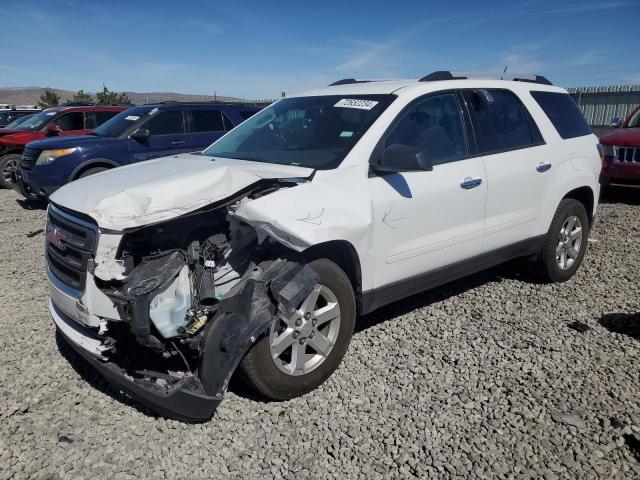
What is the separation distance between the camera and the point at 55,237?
322cm

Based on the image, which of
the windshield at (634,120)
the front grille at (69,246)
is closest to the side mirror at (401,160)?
the front grille at (69,246)

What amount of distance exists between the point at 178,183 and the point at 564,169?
3.63 m

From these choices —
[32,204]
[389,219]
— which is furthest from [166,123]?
[389,219]

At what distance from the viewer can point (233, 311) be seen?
2.88 meters

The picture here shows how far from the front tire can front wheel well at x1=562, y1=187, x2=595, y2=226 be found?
3.03 m

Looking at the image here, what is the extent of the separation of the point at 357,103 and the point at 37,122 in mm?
10406

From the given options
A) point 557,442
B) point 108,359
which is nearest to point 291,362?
point 108,359

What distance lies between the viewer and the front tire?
9.84 ft

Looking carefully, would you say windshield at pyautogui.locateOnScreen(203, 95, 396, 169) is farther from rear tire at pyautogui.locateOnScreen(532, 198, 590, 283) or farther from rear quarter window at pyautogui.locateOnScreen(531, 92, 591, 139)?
Answer: rear tire at pyautogui.locateOnScreen(532, 198, 590, 283)

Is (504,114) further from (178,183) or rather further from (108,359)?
(108,359)

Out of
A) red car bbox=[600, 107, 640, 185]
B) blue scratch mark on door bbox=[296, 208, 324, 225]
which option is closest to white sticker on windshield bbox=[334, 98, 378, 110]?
blue scratch mark on door bbox=[296, 208, 324, 225]

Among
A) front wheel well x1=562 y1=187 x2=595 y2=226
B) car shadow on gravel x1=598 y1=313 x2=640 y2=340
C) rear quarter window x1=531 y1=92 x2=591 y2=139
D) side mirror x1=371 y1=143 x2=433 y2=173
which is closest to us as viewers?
side mirror x1=371 y1=143 x2=433 y2=173

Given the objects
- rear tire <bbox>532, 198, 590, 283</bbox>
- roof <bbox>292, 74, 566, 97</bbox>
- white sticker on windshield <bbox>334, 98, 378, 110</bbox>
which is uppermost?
roof <bbox>292, 74, 566, 97</bbox>

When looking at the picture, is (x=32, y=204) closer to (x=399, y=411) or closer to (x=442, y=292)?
(x=442, y=292)
